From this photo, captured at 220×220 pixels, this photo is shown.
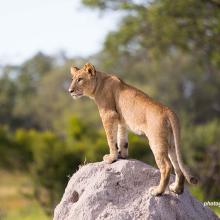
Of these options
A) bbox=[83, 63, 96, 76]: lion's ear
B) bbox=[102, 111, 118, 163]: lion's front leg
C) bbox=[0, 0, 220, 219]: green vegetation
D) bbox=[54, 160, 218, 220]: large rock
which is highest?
bbox=[83, 63, 96, 76]: lion's ear

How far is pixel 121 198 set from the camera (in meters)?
8.19

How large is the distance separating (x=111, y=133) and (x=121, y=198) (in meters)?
0.89

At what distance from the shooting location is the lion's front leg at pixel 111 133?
870 centimetres

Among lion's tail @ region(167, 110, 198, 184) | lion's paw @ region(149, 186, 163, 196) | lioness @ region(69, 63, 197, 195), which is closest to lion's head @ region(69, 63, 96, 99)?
lioness @ region(69, 63, 197, 195)

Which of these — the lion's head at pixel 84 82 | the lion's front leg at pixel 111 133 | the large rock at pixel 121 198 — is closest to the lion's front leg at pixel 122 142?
the lion's front leg at pixel 111 133

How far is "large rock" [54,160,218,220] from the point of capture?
26.1 ft

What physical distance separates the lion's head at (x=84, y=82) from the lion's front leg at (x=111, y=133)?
46 cm

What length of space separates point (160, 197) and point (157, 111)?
948 mm

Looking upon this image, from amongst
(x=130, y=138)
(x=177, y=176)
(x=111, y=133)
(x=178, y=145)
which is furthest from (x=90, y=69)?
(x=130, y=138)

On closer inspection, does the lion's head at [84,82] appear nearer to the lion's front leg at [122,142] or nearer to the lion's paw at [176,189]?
the lion's front leg at [122,142]

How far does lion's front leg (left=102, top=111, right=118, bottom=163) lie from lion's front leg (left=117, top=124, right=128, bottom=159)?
0.13 meters

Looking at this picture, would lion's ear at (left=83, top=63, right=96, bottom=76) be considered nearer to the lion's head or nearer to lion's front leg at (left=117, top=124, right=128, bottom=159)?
the lion's head

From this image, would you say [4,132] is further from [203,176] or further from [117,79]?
[117,79]

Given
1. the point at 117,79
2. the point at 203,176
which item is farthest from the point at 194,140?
the point at 117,79
